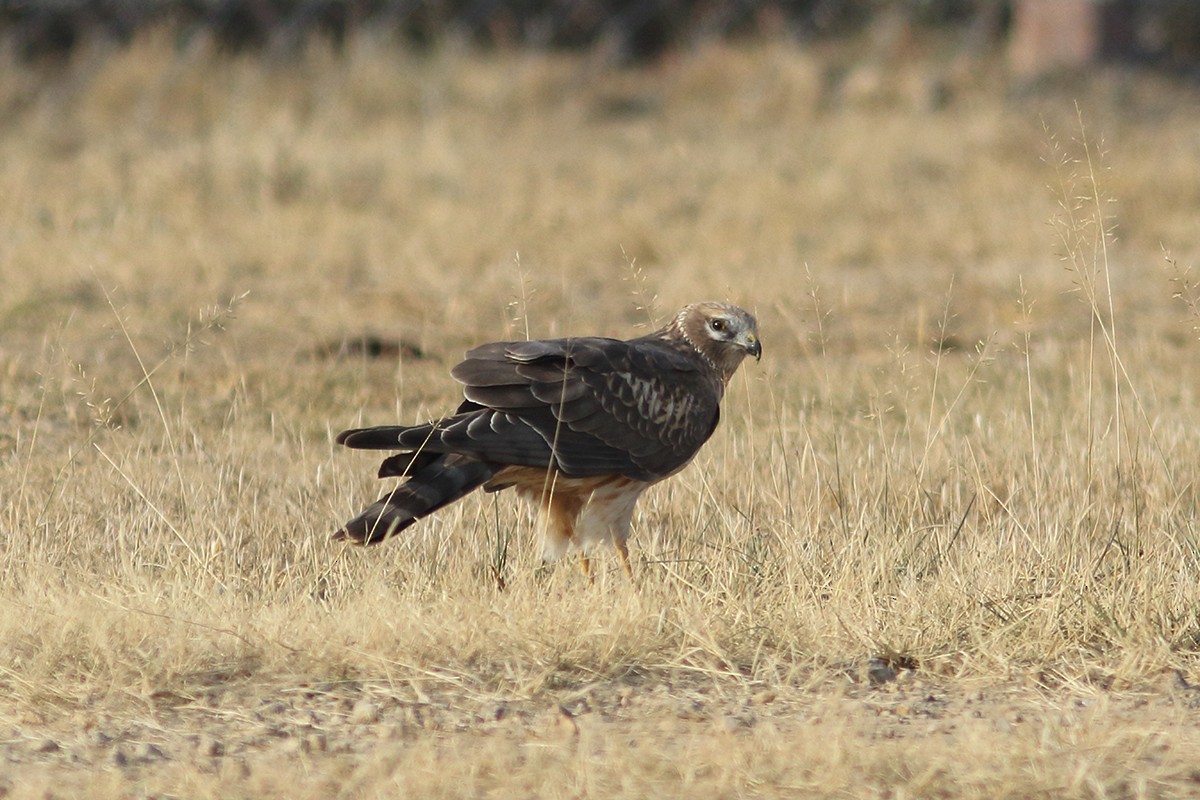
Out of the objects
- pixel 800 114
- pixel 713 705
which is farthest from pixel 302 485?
pixel 800 114

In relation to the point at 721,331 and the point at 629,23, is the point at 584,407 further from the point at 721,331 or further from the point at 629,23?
the point at 629,23

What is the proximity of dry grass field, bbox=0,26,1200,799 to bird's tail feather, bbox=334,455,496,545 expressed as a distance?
167mm

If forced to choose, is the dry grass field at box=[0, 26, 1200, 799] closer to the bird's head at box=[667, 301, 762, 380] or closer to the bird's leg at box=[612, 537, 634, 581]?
the bird's leg at box=[612, 537, 634, 581]

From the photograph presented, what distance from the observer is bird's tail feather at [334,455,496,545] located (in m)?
4.64

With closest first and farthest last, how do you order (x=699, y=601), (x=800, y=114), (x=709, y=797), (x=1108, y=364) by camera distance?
(x=709, y=797) < (x=699, y=601) < (x=1108, y=364) < (x=800, y=114)

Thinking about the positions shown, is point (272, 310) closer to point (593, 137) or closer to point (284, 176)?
point (284, 176)

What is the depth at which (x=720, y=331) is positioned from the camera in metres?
5.70

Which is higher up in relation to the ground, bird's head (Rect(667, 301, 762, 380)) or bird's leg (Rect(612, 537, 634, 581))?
bird's head (Rect(667, 301, 762, 380))

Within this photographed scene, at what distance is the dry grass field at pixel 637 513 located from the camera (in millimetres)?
3824

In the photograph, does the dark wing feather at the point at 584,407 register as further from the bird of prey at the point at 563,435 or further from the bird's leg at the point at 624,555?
the bird's leg at the point at 624,555

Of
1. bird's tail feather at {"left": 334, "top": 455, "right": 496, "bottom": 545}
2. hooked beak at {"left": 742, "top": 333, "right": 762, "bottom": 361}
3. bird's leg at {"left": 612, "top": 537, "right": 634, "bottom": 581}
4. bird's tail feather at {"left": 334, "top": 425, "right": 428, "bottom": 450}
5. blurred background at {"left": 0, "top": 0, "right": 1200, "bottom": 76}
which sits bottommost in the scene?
bird's leg at {"left": 612, "top": 537, "right": 634, "bottom": 581}

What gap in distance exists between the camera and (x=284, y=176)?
12.6m

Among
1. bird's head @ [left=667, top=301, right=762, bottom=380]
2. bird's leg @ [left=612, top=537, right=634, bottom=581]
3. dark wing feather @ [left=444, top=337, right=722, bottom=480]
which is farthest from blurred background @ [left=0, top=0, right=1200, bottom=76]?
bird's leg @ [left=612, top=537, right=634, bottom=581]

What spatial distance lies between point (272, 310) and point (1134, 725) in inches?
→ 261
